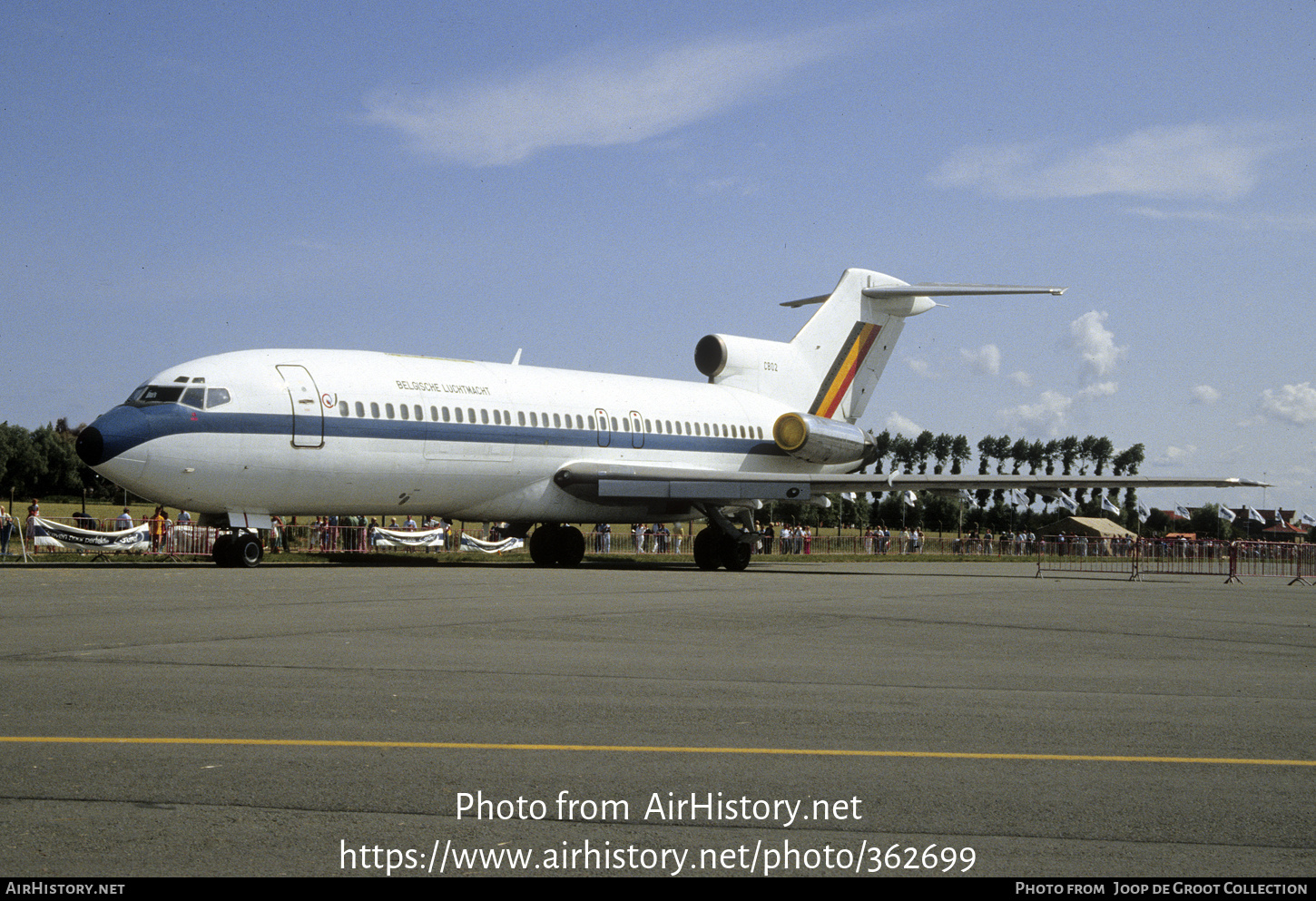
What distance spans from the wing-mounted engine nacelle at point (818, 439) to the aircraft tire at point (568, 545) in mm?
7015

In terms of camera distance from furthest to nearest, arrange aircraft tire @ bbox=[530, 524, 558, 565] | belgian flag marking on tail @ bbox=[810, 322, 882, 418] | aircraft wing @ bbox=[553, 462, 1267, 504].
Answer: belgian flag marking on tail @ bbox=[810, 322, 882, 418], aircraft tire @ bbox=[530, 524, 558, 565], aircraft wing @ bbox=[553, 462, 1267, 504]

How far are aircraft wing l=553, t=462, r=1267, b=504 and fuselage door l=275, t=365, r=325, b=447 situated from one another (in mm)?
6270

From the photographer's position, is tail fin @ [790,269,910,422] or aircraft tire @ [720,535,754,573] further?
tail fin @ [790,269,910,422]

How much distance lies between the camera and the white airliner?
21859 mm

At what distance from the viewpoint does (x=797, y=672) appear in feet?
30.8

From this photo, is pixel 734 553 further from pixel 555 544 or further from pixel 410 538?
pixel 410 538

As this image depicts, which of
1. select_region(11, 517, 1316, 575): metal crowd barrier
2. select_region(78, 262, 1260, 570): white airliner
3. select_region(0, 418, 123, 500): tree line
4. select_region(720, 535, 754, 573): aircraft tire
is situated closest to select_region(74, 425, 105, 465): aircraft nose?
select_region(78, 262, 1260, 570): white airliner

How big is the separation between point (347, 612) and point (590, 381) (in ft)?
53.2

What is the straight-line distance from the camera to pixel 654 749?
20.6 feet

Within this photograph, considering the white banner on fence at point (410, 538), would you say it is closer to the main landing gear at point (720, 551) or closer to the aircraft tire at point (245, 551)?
the main landing gear at point (720, 551)

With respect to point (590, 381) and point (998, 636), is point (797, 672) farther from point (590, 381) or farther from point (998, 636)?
point (590, 381)

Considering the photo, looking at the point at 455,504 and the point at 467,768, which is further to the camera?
the point at 455,504

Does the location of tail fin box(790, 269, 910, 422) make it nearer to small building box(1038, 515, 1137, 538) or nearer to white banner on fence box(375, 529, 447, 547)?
white banner on fence box(375, 529, 447, 547)
